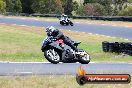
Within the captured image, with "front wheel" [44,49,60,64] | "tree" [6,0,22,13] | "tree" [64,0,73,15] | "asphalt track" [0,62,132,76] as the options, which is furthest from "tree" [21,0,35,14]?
"asphalt track" [0,62,132,76]

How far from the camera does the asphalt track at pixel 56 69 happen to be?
14484 millimetres

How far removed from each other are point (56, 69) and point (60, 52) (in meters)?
2.29

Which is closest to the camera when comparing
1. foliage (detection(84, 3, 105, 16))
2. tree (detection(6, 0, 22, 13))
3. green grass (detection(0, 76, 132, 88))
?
green grass (detection(0, 76, 132, 88))

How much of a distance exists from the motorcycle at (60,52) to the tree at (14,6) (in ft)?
238

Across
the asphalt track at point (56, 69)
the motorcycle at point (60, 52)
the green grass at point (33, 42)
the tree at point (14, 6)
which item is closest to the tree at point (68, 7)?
the tree at point (14, 6)

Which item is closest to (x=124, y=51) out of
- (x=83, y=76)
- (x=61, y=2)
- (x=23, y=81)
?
(x=23, y=81)

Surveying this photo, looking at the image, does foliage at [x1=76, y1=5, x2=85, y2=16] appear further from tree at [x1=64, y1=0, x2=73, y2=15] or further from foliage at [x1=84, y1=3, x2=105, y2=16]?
tree at [x1=64, y1=0, x2=73, y2=15]

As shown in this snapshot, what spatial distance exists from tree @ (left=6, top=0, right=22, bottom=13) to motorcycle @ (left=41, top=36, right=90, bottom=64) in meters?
72.7

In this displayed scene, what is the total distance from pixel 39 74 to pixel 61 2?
285ft

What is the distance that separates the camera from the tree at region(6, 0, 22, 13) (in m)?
89.7

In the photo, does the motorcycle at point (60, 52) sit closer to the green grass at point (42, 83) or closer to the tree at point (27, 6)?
the green grass at point (42, 83)

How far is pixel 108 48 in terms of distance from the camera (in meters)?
26.1

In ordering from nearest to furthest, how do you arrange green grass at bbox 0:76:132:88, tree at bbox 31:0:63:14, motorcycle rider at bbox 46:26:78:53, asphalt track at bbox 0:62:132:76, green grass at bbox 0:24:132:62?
green grass at bbox 0:76:132:88 < asphalt track at bbox 0:62:132:76 < motorcycle rider at bbox 46:26:78:53 < green grass at bbox 0:24:132:62 < tree at bbox 31:0:63:14

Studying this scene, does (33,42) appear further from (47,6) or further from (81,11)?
(81,11)
